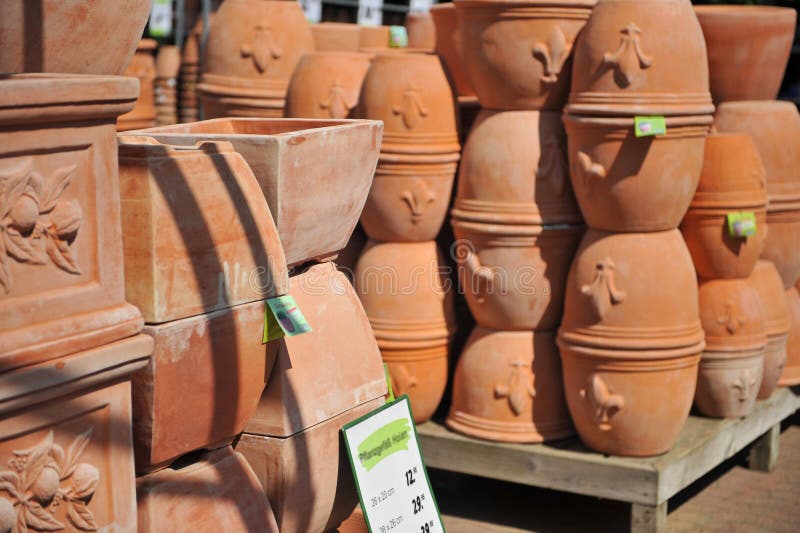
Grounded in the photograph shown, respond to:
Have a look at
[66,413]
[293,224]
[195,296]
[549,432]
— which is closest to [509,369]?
[549,432]

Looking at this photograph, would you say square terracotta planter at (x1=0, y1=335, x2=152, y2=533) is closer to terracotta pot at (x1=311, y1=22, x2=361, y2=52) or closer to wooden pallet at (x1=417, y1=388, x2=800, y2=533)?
wooden pallet at (x1=417, y1=388, x2=800, y2=533)

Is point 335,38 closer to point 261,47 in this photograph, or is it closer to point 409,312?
point 261,47

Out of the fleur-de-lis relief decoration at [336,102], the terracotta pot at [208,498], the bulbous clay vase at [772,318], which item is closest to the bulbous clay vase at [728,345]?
the bulbous clay vase at [772,318]

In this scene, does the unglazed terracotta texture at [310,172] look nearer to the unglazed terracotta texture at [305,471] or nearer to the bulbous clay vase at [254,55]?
the unglazed terracotta texture at [305,471]

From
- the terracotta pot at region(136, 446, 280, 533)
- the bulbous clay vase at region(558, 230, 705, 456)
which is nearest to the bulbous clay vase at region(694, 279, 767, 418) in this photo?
the bulbous clay vase at region(558, 230, 705, 456)

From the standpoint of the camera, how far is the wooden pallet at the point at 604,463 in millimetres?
3404

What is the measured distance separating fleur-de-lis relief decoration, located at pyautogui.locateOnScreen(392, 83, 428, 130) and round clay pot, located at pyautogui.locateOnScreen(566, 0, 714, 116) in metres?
0.60

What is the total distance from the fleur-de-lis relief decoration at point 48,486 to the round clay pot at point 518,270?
2.11 m

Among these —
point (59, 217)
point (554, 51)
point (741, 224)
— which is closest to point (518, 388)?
point (741, 224)

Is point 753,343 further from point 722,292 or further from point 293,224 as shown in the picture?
point 293,224

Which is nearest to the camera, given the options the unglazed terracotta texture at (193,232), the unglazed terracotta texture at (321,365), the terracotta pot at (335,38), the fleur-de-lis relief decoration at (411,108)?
the unglazed terracotta texture at (193,232)

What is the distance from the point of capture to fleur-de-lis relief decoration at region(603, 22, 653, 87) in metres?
3.30

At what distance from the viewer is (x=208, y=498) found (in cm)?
197

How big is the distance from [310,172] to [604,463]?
5.76 feet
